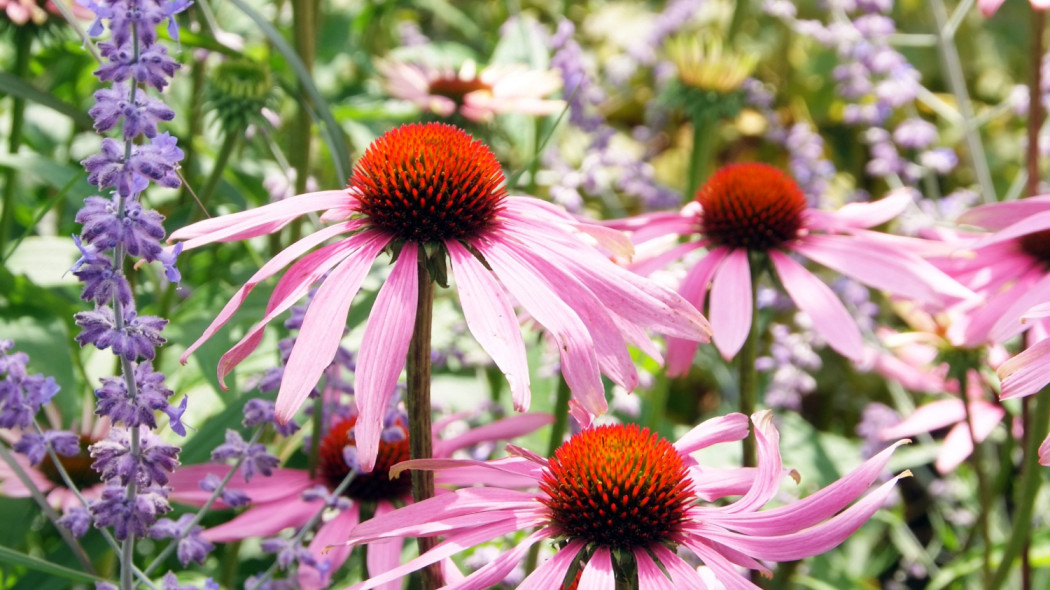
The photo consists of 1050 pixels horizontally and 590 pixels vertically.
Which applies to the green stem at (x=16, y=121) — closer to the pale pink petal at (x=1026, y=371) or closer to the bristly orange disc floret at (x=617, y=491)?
the bristly orange disc floret at (x=617, y=491)

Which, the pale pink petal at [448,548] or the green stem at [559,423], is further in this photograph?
the green stem at [559,423]

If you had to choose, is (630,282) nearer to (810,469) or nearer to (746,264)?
(746,264)

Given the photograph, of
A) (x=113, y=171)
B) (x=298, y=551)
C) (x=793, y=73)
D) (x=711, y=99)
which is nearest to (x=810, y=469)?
(x=711, y=99)

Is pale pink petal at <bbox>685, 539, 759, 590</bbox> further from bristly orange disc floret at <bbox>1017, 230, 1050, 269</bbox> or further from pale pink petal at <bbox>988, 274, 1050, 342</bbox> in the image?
bristly orange disc floret at <bbox>1017, 230, 1050, 269</bbox>

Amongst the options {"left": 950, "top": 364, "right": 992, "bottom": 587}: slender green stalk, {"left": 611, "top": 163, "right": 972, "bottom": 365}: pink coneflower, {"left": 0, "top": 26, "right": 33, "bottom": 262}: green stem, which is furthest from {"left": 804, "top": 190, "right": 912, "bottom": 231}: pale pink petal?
{"left": 0, "top": 26, "right": 33, "bottom": 262}: green stem

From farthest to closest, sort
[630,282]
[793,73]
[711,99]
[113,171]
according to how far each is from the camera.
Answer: [793,73] < [711,99] < [630,282] < [113,171]

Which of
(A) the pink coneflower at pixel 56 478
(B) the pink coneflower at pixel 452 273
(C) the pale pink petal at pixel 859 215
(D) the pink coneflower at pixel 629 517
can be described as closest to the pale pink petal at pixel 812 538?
(D) the pink coneflower at pixel 629 517
